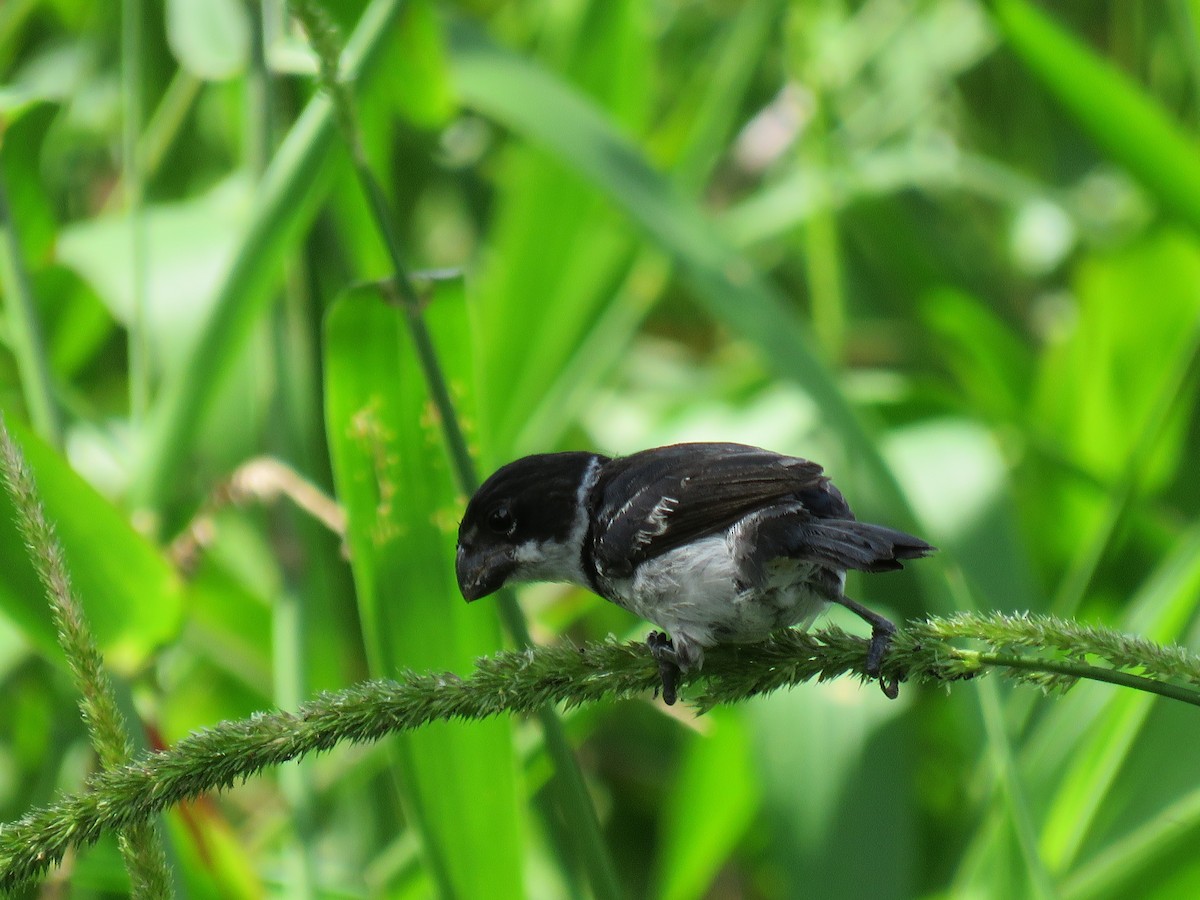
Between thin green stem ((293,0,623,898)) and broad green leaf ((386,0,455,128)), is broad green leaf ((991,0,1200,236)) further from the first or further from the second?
thin green stem ((293,0,623,898))

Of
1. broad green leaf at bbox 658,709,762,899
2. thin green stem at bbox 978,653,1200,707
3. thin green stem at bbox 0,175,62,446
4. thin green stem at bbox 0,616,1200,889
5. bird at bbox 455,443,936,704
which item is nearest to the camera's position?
thin green stem at bbox 0,616,1200,889

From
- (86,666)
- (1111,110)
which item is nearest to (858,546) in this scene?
(86,666)

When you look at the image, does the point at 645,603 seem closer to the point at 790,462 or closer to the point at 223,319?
the point at 790,462

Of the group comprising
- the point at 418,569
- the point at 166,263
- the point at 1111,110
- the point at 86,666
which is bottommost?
the point at 166,263

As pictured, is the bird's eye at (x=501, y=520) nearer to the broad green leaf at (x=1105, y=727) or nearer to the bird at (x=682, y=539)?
the bird at (x=682, y=539)

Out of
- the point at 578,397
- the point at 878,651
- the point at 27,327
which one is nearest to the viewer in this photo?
the point at 878,651

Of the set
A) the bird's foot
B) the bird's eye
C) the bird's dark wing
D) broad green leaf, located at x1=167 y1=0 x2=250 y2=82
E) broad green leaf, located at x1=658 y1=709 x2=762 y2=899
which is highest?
broad green leaf, located at x1=167 y1=0 x2=250 y2=82

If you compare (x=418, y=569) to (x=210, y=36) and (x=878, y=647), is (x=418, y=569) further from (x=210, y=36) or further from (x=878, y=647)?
(x=210, y=36)

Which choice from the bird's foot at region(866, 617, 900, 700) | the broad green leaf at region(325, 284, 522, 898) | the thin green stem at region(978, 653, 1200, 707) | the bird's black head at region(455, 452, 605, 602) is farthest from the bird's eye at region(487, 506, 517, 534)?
the thin green stem at region(978, 653, 1200, 707)
